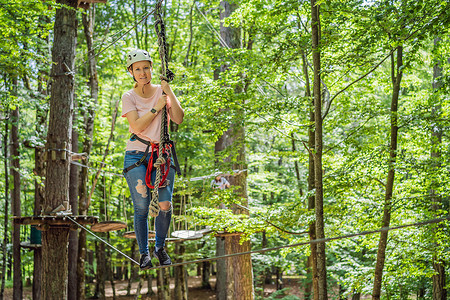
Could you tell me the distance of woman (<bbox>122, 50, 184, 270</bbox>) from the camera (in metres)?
3.29

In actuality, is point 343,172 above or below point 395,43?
below

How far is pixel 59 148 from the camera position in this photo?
22.4 feet

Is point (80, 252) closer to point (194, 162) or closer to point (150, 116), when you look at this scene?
point (194, 162)

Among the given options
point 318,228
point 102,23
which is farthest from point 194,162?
point 318,228

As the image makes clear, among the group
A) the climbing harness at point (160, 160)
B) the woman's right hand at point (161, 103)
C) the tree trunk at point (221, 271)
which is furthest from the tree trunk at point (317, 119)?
the tree trunk at point (221, 271)

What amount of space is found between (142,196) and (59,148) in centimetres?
396

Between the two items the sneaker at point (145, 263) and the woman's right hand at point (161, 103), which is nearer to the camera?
the woman's right hand at point (161, 103)

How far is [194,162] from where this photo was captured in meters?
12.8

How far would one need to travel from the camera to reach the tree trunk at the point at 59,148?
6.55 metres

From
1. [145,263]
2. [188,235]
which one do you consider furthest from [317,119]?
[188,235]

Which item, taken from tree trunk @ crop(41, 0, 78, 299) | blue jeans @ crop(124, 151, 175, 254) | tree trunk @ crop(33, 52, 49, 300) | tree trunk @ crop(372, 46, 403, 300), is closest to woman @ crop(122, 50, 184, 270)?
blue jeans @ crop(124, 151, 175, 254)

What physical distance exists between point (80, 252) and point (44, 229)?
583 centimetres

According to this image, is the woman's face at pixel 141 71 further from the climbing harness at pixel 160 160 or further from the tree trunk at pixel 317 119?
the tree trunk at pixel 317 119

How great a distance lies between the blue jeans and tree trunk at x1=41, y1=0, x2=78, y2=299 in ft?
11.9
